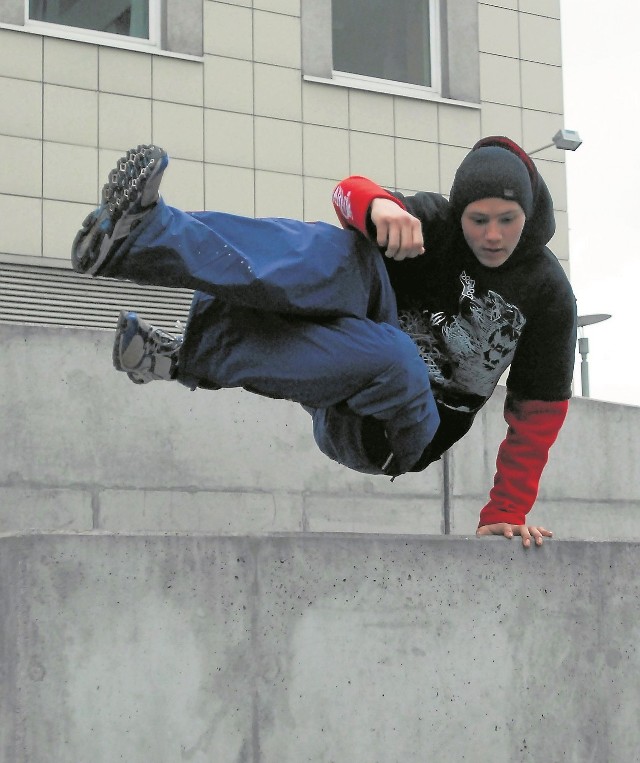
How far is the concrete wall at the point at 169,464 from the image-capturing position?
19.1 feet

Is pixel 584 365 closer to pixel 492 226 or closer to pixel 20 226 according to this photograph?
pixel 20 226

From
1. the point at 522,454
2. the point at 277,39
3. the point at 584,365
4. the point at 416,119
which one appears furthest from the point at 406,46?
the point at 584,365

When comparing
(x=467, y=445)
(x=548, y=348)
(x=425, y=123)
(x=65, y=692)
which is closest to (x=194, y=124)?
(x=425, y=123)

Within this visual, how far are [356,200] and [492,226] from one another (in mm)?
455

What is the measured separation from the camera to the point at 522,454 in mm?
4629

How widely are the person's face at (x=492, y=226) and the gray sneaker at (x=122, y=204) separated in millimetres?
973

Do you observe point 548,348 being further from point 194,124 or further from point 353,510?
point 194,124

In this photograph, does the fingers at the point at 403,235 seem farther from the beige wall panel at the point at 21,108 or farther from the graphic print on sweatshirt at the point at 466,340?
the beige wall panel at the point at 21,108

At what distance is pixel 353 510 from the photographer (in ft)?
21.1

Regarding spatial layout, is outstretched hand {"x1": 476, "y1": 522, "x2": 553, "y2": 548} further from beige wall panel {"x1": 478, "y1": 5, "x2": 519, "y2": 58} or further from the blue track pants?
beige wall panel {"x1": 478, "y1": 5, "x2": 519, "y2": 58}

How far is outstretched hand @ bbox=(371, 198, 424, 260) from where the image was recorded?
3.60 metres

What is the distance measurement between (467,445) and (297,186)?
3026mm

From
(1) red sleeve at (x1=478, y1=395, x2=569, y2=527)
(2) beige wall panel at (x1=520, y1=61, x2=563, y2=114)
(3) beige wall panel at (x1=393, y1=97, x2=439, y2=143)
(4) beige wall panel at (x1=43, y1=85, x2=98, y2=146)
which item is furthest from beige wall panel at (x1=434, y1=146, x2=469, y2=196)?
(1) red sleeve at (x1=478, y1=395, x2=569, y2=527)

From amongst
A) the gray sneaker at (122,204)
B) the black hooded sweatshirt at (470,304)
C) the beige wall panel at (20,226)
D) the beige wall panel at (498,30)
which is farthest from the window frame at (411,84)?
the gray sneaker at (122,204)
